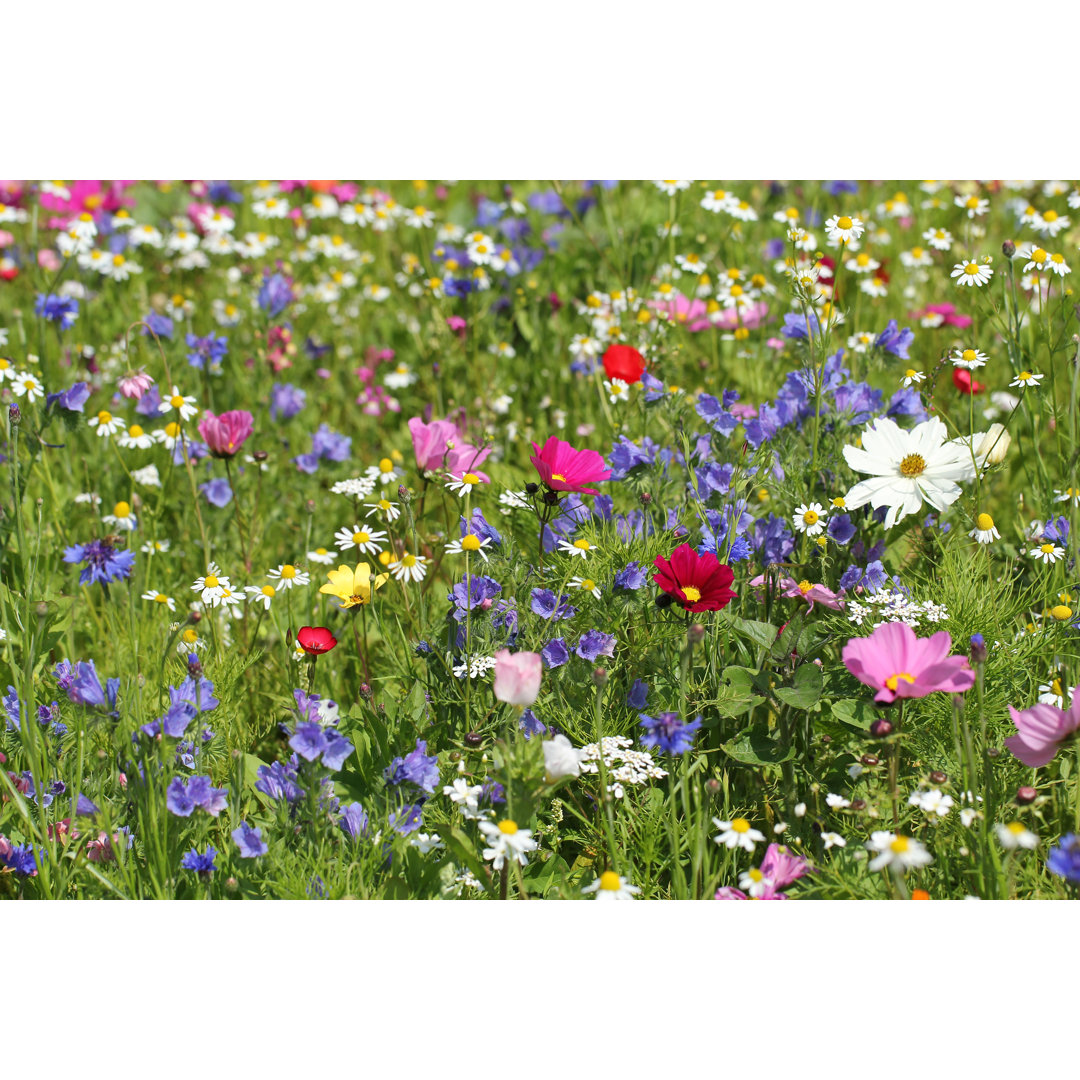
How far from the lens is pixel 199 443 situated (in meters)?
2.85

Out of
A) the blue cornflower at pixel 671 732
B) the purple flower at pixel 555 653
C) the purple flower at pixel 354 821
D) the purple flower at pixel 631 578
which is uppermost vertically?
the purple flower at pixel 631 578

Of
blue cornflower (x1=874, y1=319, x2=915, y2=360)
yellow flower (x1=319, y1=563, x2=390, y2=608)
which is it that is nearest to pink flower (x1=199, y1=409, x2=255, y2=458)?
yellow flower (x1=319, y1=563, x2=390, y2=608)

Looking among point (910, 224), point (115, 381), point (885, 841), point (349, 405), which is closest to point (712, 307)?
point (349, 405)

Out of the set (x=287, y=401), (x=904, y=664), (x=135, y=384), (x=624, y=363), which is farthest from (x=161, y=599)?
(x=904, y=664)

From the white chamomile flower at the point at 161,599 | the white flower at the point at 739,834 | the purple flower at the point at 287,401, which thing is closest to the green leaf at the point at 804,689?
the white flower at the point at 739,834

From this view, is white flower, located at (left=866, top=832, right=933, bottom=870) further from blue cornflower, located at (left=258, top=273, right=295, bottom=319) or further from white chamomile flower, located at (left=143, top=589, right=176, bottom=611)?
blue cornflower, located at (left=258, top=273, right=295, bottom=319)

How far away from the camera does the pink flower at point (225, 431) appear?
2.44m

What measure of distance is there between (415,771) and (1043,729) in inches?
38.8

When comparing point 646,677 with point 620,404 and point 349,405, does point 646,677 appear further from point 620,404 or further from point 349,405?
point 349,405

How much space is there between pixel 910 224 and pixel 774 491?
2.77m

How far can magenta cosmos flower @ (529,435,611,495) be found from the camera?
1.86 m

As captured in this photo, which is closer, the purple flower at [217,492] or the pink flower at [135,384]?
the pink flower at [135,384]

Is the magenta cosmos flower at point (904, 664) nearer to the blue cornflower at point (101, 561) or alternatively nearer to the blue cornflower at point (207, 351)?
the blue cornflower at point (101, 561)

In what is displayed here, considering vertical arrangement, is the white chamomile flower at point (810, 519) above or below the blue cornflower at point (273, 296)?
below
